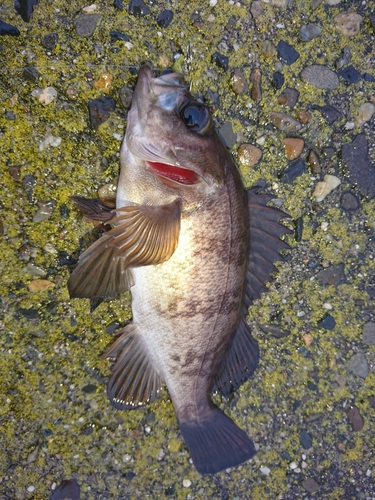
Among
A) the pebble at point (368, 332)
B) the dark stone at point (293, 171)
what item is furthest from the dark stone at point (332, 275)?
the dark stone at point (293, 171)

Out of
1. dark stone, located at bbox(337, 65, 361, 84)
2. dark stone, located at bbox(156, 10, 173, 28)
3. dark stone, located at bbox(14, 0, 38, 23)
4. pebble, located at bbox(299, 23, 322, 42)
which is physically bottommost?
dark stone, located at bbox(14, 0, 38, 23)

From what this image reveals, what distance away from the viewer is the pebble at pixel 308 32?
2.14 metres

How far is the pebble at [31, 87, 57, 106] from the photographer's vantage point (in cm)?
189

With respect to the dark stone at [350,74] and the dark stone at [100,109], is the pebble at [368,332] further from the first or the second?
the dark stone at [100,109]

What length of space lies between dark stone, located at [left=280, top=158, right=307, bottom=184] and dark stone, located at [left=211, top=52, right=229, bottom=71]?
0.66 m

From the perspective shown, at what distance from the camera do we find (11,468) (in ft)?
6.68

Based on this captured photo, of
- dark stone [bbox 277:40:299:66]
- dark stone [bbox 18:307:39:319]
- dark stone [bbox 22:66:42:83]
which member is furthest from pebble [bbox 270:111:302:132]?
dark stone [bbox 18:307:39:319]

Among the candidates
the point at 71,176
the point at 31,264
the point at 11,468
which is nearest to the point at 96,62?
the point at 71,176

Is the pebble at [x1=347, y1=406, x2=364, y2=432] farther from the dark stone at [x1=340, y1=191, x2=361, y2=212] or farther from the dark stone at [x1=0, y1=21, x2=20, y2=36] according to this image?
the dark stone at [x1=0, y1=21, x2=20, y2=36]

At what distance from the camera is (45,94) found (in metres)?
1.89

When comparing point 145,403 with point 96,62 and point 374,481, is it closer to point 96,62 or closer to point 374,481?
point 374,481

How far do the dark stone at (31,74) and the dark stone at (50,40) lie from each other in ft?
0.44

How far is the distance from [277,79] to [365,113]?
1.87 feet

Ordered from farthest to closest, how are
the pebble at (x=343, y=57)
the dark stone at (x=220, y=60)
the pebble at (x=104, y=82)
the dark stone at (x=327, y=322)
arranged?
the dark stone at (x=327, y=322), the pebble at (x=343, y=57), the dark stone at (x=220, y=60), the pebble at (x=104, y=82)
